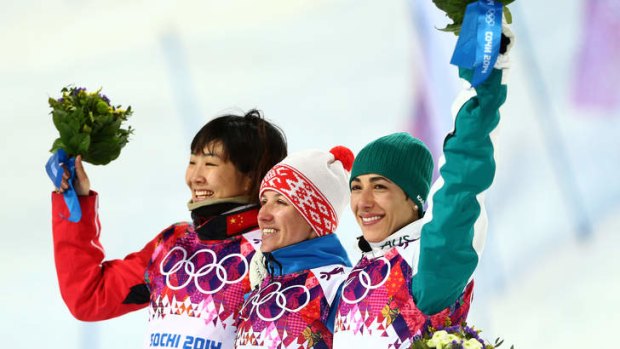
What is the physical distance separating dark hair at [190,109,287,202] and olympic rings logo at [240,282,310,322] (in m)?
0.47

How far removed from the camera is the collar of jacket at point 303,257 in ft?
10.5

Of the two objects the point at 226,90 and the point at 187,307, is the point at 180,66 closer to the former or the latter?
the point at 226,90

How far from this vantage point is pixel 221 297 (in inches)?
133

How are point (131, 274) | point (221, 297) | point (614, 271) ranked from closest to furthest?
point (221, 297), point (131, 274), point (614, 271)

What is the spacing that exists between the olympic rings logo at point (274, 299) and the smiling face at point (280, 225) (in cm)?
14

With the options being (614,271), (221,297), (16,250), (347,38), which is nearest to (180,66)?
(347,38)

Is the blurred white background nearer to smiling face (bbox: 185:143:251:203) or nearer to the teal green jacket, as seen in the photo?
smiling face (bbox: 185:143:251:203)

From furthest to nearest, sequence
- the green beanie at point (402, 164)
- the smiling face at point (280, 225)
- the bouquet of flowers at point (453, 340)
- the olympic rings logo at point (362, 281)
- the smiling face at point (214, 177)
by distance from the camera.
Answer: the smiling face at point (214, 177) < the smiling face at point (280, 225) < the green beanie at point (402, 164) < the olympic rings logo at point (362, 281) < the bouquet of flowers at point (453, 340)

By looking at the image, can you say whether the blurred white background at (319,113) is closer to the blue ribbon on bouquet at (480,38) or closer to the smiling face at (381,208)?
the smiling face at (381,208)

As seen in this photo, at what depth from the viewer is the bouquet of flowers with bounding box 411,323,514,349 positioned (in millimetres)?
2377

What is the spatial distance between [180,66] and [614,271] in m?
2.90

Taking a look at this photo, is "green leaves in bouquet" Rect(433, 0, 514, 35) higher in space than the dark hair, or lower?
higher

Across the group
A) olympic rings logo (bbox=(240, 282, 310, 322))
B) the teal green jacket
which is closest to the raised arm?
olympic rings logo (bbox=(240, 282, 310, 322))

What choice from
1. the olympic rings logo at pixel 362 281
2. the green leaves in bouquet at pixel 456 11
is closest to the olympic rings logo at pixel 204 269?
the olympic rings logo at pixel 362 281
